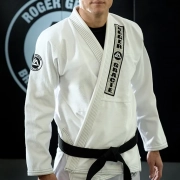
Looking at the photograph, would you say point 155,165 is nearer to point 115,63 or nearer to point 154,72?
point 115,63

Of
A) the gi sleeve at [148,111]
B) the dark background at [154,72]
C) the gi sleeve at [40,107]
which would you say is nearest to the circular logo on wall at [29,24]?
the dark background at [154,72]

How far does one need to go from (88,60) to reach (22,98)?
1.58m

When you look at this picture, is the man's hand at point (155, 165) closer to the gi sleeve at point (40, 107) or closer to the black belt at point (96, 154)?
the black belt at point (96, 154)

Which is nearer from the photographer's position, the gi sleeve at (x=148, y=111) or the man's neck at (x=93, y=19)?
the man's neck at (x=93, y=19)

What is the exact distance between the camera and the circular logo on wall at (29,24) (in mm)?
2566

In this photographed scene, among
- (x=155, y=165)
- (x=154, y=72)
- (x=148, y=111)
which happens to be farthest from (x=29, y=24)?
(x=155, y=165)

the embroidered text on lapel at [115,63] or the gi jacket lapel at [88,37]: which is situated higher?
the gi jacket lapel at [88,37]

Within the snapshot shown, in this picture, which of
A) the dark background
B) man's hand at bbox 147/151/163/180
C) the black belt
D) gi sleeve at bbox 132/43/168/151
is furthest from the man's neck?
the dark background

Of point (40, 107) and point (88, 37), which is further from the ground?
point (88, 37)

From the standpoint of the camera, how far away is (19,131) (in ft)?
8.93

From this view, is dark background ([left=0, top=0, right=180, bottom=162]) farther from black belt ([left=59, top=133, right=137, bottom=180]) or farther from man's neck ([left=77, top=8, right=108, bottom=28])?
→ black belt ([left=59, top=133, right=137, bottom=180])

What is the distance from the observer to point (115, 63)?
1.23m

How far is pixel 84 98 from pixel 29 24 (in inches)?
60.4

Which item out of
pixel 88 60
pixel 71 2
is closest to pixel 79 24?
pixel 88 60
